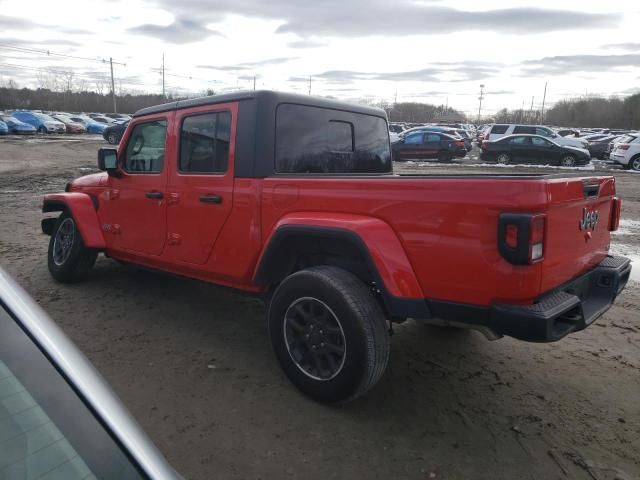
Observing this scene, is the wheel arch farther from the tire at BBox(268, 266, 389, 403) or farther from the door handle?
the door handle

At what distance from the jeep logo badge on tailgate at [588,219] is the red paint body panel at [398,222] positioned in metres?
0.05

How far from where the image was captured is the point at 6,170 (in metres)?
15.8

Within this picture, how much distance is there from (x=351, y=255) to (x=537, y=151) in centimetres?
2118

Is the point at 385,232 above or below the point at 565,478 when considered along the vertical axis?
above

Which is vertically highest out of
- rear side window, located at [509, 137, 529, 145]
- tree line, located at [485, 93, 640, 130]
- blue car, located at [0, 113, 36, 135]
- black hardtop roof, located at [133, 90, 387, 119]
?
tree line, located at [485, 93, 640, 130]

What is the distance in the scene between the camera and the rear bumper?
2461mm

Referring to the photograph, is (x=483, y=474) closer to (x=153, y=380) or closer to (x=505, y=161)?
(x=153, y=380)

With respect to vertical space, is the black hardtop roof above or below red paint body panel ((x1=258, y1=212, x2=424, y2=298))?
above

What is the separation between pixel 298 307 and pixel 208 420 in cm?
84

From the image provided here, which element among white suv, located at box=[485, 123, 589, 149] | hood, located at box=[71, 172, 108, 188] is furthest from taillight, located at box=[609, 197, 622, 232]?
white suv, located at box=[485, 123, 589, 149]

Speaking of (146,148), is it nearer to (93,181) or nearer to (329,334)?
(93,181)

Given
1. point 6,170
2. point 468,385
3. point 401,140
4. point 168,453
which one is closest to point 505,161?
point 401,140

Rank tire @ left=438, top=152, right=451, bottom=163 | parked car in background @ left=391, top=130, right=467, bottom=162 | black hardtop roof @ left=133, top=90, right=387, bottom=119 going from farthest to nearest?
tire @ left=438, top=152, right=451, bottom=163 < parked car in background @ left=391, top=130, right=467, bottom=162 < black hardtop roof @ left=133, top=90, right=387, bottom=119

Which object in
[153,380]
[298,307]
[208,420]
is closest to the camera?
[208,420]
